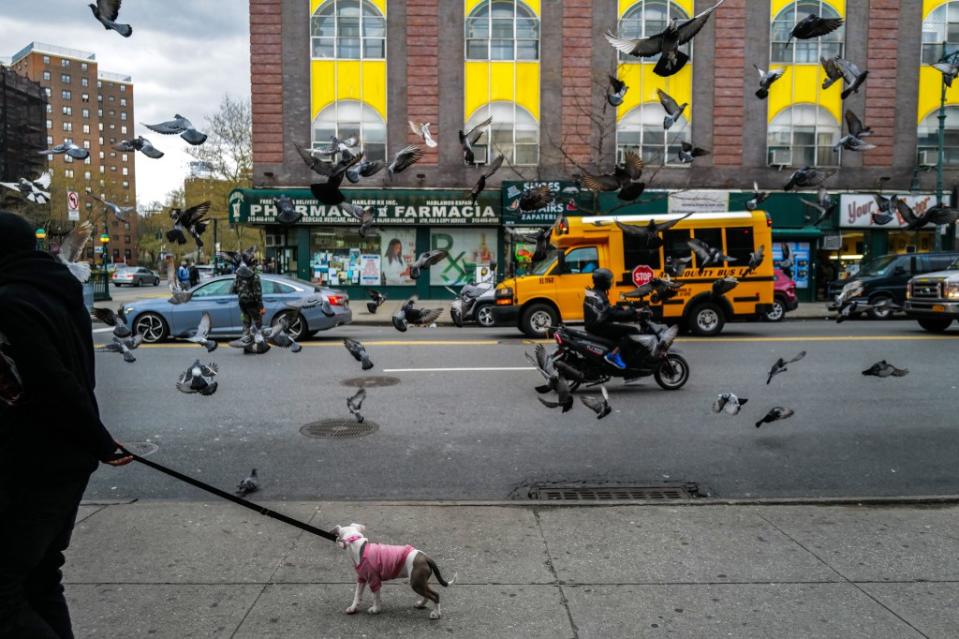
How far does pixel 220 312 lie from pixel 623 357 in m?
8.69

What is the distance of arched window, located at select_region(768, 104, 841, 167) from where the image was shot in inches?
992

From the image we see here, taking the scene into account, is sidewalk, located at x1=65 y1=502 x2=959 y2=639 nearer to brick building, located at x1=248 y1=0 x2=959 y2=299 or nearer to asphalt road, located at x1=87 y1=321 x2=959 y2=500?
asphalt road, located at x1=87 y1=321 x2=959 y2=500

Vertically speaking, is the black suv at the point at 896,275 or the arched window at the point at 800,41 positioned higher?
the arched window at the point at 800,41

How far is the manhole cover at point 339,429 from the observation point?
7039 millimetres

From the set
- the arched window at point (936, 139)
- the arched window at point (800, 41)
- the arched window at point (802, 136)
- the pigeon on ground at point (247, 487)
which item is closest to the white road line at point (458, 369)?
the pigeon on ground at point (247, 487)

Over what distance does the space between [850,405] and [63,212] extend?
4436cm

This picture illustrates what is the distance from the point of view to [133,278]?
48906mm

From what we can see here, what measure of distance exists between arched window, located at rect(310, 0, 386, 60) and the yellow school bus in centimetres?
1370

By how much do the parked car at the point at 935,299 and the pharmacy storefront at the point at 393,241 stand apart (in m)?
13.5

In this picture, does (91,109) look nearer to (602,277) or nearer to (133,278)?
(133,278)

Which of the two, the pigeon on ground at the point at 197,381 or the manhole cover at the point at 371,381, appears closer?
the pigeon on ground at the point at 197,381

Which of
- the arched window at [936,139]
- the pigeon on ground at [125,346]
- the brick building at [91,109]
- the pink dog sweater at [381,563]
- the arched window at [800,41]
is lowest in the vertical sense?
the pink dog sweater at [381,563]

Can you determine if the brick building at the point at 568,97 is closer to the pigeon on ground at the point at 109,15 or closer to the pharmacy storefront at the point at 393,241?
the pharmacy storefront at the point at 393,241

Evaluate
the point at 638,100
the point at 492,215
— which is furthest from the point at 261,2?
the point at 638,100
